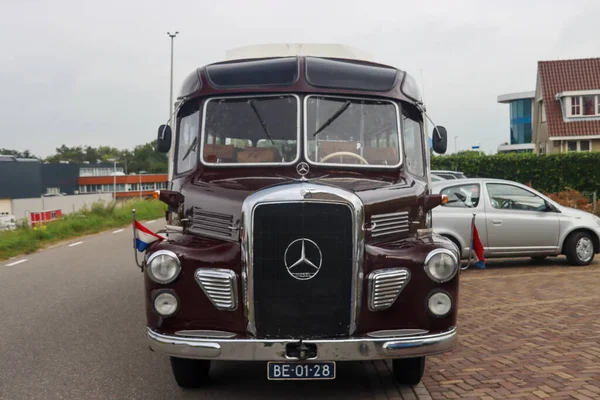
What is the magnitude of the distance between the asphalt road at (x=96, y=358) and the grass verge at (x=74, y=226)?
259 inches

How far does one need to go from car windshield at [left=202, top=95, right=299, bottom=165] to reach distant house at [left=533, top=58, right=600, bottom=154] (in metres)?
40.2

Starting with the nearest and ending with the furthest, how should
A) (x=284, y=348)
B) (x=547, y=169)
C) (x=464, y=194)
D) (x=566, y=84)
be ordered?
(x=284, y=348), (x=464, y=194), (x=547, y=169), (x=566, y=84)

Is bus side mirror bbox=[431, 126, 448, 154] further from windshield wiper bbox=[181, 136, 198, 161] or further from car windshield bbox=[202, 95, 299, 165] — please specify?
windshield wiper bbox=[181, 136, 198, 161]

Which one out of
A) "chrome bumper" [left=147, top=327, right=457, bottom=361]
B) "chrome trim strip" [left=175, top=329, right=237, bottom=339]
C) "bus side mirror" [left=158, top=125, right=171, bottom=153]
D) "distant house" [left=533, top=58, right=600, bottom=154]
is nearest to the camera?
"chrome bumper" [left=147, top=327, right=457, bottom=361]

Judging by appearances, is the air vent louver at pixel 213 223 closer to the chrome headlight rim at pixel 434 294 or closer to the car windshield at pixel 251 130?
the car windshield at pixel 251 130

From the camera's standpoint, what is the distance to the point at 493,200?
12195 mm

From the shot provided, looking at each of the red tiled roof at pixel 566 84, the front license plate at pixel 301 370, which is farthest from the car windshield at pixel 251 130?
the red tiled roof at pixel 566 84

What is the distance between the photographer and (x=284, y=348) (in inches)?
194

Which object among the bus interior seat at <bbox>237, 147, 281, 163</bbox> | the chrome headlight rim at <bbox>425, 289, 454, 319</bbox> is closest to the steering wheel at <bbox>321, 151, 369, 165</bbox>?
the bus interior seat at <bbox>237, 147, 281, 163</bbox>

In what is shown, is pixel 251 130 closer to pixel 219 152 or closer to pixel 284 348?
pixel 219 152

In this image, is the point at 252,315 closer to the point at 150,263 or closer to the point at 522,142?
the point at 150,263

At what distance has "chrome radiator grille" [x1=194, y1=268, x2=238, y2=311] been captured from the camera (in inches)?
199

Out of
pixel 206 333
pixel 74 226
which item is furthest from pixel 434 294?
pixel 74 226

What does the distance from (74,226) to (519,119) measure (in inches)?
2318
